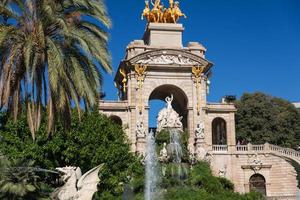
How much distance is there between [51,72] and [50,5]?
2.54 meters

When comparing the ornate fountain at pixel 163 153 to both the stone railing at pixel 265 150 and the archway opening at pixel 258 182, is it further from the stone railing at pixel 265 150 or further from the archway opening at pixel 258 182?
the archway opening at pixel 258 182

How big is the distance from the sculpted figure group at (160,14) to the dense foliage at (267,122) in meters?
14.7

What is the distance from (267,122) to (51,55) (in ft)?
149

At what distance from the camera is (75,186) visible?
18.3 m

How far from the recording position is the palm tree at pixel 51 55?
1977cm

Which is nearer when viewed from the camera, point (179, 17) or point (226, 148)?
point (226, 148)

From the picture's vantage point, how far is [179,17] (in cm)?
5459

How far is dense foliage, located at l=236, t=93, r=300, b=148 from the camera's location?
201ft

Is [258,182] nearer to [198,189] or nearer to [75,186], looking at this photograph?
[198,189]

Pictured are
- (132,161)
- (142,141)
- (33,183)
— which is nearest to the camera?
(33,183)

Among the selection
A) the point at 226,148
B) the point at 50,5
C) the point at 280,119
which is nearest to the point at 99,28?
the point at 50,5

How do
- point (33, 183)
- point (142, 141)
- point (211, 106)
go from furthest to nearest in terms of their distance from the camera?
point (211, 106) → point (142, 141) → point (33, 183)

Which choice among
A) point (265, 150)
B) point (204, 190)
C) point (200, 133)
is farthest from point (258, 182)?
point (204, 190)

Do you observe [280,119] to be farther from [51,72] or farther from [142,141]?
[51,72]
